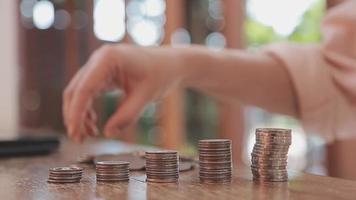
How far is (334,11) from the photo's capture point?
1177mm

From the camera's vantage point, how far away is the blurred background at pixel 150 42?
3.21 metres

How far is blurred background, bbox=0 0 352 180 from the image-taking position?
3213 millimetres

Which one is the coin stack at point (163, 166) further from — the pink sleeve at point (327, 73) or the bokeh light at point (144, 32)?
the bokeh light at point (144, 32)

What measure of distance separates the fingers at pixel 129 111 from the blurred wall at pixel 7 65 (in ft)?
6.88

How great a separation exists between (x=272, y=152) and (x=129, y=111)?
1.41 ft

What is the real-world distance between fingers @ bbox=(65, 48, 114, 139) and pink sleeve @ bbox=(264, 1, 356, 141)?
1.12 ft

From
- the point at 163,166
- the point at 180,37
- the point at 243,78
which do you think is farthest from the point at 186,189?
the point at 180,37

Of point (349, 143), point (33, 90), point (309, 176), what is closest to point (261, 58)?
point (309, 176)

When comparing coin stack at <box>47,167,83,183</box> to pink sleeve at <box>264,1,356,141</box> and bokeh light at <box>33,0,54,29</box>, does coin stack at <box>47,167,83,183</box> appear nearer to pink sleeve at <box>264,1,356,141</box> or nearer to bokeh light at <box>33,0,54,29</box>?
pink sleeve at <box>264,1,356,141</box>

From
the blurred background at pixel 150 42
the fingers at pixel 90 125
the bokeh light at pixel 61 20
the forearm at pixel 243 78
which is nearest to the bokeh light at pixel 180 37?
the blurred background at pixel 150 42

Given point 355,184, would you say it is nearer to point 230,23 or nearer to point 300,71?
point 300,71

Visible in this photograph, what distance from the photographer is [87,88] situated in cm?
100

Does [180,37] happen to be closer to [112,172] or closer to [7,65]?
[7,65]

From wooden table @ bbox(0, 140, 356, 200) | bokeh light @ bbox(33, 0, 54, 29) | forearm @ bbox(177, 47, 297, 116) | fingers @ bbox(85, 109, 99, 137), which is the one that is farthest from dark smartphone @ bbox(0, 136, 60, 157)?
bokeh light @ bbox(33, 0, 54, 29)
